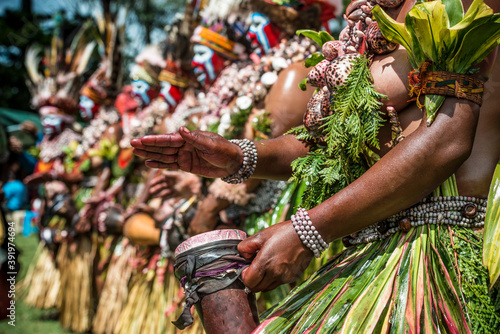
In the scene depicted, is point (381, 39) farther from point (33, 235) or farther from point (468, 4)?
point (33, 235)

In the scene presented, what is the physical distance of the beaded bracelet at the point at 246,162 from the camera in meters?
1.75

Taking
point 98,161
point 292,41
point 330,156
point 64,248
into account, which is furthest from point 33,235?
point 330,156

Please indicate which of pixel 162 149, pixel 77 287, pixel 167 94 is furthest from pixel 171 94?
pixel 162 149

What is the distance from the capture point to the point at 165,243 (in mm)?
3441

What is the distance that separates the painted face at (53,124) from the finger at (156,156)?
5.85 meters

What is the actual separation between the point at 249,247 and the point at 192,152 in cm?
44

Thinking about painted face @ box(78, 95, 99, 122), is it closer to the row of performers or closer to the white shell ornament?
the row of performers

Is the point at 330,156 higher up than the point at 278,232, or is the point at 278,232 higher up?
the point at 330,156

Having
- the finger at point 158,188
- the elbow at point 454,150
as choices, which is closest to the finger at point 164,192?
the finger at point 158,188

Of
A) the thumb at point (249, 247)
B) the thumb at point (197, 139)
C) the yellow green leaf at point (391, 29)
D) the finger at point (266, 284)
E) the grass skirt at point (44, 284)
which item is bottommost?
the grass skirt at point (44, 284)

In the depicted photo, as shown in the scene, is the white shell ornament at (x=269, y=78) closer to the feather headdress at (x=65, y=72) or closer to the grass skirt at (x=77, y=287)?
the grass skirt at (x=77, y=287)

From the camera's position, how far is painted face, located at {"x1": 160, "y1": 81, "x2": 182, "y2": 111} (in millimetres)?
4695

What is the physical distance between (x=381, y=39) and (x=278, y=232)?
647 millimetres

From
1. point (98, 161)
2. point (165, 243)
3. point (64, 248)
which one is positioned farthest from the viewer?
point (64, 248)
